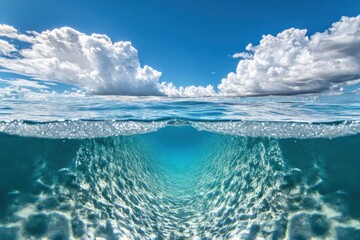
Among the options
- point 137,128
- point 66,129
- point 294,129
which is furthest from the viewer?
point 137,128

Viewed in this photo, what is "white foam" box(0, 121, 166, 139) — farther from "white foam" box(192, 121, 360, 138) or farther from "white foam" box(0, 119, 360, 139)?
"white foam" box(192, 121, 360, 138)

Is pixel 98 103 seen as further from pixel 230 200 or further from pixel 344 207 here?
pixel 344 207

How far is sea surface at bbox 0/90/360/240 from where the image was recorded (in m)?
6.94

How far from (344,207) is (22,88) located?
16.2 meters

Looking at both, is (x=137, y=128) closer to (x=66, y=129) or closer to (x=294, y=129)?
(x=66, y=129)

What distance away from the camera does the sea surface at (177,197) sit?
22.8 feet

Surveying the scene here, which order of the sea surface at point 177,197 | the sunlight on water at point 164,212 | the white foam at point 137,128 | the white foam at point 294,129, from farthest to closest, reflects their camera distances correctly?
the white foam at point 294,129, the white foam at point 137,128, the sea surface at point 177,197, the sunlight on water at point 164,212

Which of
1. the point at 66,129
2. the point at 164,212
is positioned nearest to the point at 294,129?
the point at 164,212

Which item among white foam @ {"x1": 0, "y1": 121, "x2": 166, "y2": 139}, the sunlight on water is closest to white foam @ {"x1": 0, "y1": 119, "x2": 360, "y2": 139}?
white foam @ {"x1": 0, "y1": 121, "x2": 166, "y2": 139}

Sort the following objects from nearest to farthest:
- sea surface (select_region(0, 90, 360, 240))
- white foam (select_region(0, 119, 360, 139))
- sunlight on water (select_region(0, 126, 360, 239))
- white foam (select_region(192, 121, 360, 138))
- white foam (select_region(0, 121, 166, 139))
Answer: sunlight on water (select_region(0, 126, 360, 239)) → sea surface (select_region(0, 90, 360, 240)) → white foam (select_region(0, 121, 166, 139)) → white foam (select_region(0, 119, 360, 139)) → white foam (select_region(192, 121, 360, 138))

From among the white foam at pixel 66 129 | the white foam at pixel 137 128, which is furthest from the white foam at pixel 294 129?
the white foam at pixel 66 129

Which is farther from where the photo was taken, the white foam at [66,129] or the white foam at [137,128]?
the white foam at [137,128]

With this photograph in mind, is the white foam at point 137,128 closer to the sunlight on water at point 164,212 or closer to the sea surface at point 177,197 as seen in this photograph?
the sea surface at point 177,197

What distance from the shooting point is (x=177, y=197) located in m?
14.2
